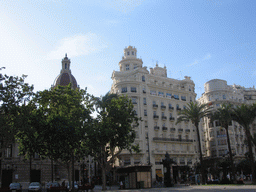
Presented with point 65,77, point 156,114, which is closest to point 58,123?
point 156,114

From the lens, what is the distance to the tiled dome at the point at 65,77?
83.7 m

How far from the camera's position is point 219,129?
248 ft

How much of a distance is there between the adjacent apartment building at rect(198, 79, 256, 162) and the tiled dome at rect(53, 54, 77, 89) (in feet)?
136

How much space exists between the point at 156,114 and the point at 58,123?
37.7 metres

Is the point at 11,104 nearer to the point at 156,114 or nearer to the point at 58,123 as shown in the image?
the point at 58,123

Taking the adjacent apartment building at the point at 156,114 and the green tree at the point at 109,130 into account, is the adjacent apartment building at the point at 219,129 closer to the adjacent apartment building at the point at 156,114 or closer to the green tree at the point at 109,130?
the adjacent apartment building at the point at 156,114

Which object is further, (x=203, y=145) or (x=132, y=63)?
(x=203, y=145)

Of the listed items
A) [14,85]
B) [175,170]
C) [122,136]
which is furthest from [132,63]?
[14,85]

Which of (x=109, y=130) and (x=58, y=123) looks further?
(x=109, y=130)

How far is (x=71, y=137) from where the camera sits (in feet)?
106

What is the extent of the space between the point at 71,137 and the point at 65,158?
16.0 feet

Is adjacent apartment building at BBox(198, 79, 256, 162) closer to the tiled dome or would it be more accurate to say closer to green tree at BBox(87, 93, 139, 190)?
the tiled dome

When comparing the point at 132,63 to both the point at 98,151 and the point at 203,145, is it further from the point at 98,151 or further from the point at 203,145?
the point at 98,151

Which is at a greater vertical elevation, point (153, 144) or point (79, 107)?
point (79, 107)
